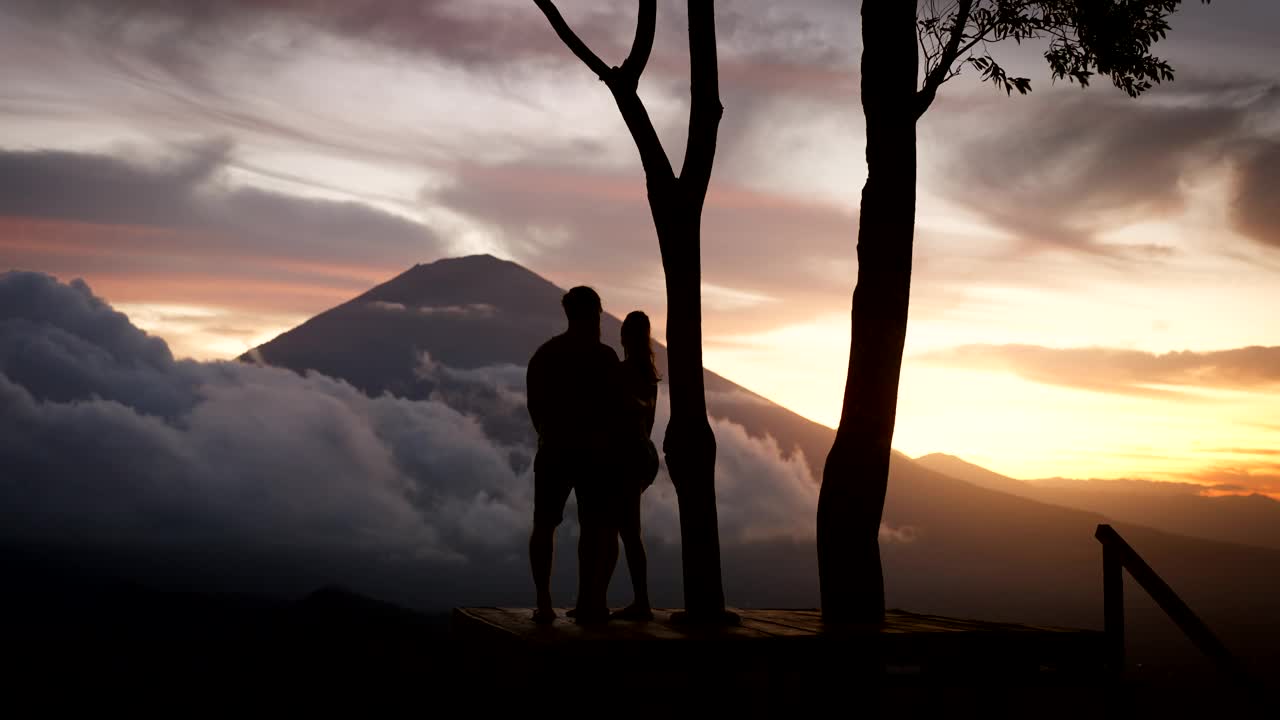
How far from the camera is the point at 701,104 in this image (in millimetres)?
11648

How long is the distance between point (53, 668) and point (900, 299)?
221369 millimetres

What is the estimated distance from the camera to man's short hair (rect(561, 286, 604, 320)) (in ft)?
31.1

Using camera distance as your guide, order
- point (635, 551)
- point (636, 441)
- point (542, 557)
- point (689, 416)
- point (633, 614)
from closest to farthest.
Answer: point (542, 557), point (636, 441), point (635, 551), point (633, 614), point (689, 416)

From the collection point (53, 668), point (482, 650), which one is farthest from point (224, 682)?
point (482, 650)

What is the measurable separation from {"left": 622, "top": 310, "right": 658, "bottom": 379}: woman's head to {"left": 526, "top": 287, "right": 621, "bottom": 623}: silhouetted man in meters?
0.48

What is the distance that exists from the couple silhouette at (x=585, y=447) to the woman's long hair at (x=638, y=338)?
1.23 feet

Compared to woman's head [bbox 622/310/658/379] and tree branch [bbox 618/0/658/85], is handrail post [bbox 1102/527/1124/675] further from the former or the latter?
tree branch [bbox 618/0/658/85]

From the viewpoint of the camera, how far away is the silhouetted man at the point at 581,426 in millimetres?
9492

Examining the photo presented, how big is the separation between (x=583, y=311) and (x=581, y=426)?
0.95 metres

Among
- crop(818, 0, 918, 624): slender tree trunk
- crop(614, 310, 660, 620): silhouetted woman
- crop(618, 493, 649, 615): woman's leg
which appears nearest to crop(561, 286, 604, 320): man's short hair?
crop(614, 310, 660, 620): silhouetted woman

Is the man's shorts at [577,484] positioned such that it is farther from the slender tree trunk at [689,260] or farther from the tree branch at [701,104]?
the tree branch at [701,104]

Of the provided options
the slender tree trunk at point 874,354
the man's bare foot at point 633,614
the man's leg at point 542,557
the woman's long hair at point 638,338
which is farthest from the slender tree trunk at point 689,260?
the man's leg at point 542,557

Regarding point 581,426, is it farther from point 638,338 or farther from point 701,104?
point 701,104

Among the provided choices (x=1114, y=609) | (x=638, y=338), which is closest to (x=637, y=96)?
(x=638, y=338)
